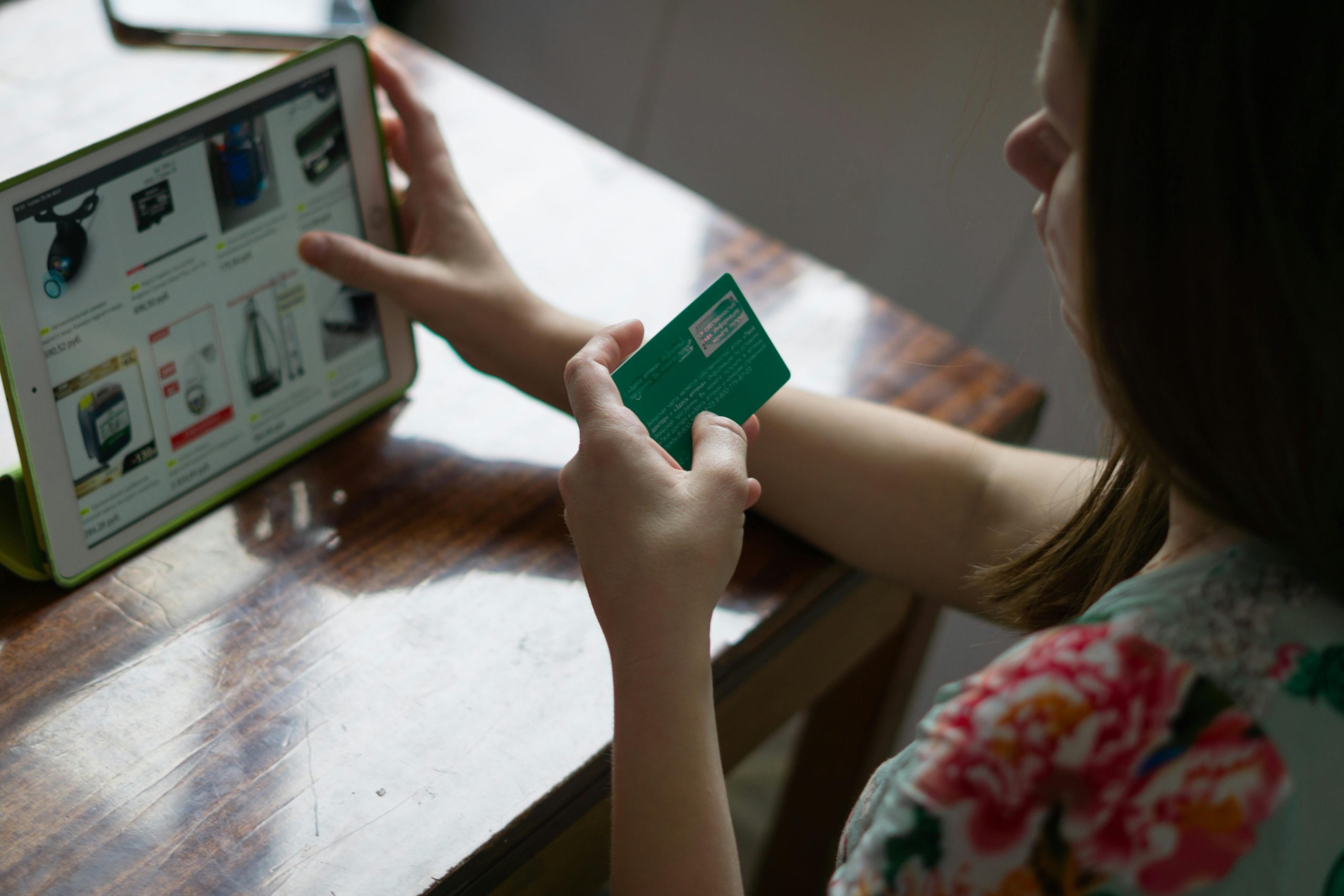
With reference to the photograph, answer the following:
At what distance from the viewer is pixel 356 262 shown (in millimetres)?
657

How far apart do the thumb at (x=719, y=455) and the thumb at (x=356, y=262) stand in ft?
0.79

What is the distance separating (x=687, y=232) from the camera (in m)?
0.87

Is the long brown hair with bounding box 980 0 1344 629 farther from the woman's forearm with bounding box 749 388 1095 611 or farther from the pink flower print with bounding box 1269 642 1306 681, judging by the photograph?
the woman's forearm with bounding box 749 388 1095 611

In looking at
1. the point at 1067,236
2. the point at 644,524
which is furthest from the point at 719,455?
the point at 1067,236

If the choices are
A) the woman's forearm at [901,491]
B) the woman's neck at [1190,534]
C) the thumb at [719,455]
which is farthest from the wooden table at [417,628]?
the woman's neck at [1190,534]

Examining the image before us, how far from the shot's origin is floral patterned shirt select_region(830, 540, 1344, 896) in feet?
1.17

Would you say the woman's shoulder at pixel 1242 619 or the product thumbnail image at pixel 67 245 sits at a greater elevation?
the product thumbnail image at pixel 67 245

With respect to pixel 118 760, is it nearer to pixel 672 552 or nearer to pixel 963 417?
pixel 672 552

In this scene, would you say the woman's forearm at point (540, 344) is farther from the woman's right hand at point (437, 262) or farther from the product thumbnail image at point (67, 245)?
the product thumbnail image at point (67, 245)

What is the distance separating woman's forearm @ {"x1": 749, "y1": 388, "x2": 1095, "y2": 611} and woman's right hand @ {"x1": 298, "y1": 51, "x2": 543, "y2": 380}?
16cm

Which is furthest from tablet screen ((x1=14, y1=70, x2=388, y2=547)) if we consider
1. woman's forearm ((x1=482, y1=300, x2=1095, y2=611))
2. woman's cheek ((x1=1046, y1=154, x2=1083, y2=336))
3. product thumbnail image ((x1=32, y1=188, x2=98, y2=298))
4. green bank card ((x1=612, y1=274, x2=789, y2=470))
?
woman's cheek ((x1=1046, y1=154, x2=1083, y2=336))

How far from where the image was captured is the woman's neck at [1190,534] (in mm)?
407

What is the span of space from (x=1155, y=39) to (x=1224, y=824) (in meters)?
0.25

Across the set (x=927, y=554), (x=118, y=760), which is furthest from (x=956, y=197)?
(x=118, y=760)
